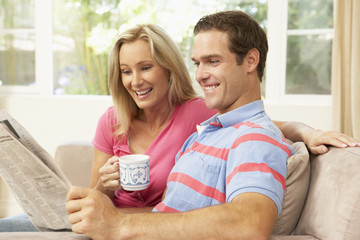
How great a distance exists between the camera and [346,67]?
267 cm

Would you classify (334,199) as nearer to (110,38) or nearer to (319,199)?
(319,199)

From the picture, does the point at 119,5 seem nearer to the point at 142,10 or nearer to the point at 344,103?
the point at 142,10

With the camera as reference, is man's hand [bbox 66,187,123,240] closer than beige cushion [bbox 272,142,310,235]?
Yes

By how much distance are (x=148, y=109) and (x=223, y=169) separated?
718mm

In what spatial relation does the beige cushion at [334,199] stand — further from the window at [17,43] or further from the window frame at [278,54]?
the window at [17,43]

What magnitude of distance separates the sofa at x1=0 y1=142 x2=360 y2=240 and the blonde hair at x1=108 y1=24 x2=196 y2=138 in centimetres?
65

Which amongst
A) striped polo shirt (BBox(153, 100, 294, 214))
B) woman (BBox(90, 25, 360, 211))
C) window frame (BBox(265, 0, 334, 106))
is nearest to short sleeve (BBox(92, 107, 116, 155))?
woman (BBox(90, 25, 360, 211))

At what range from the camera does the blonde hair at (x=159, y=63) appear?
171cm

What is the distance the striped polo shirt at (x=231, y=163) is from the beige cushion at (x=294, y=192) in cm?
4

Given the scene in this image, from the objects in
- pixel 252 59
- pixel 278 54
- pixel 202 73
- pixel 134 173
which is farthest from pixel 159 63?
pixel 278 54

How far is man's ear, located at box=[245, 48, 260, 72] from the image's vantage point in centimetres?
138

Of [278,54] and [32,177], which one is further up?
[278,54]

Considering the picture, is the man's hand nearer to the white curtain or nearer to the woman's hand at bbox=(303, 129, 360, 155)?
the woman's hand at bbox=(303, 129, 360, 155)

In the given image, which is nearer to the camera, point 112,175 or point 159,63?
point 112,175
